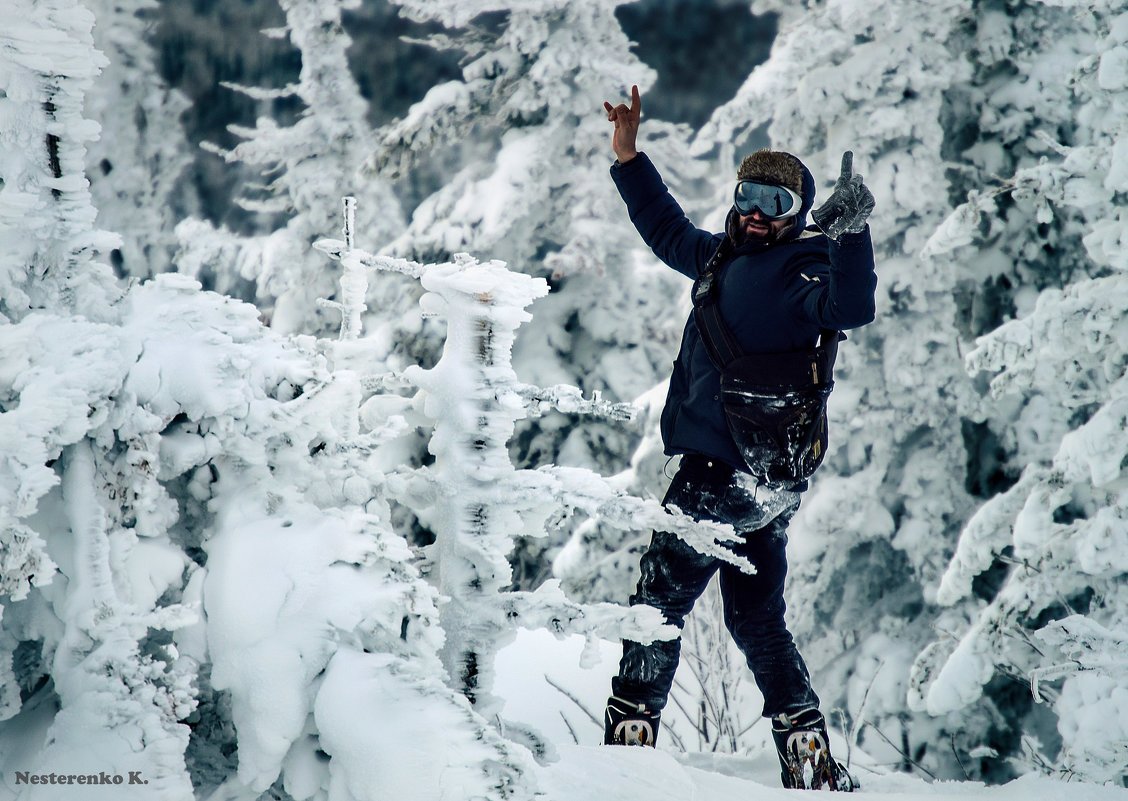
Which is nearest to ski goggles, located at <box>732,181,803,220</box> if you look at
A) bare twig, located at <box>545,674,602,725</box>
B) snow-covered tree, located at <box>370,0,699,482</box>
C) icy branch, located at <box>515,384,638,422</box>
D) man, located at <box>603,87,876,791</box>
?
man, located at <box>603,87,876,791</box>

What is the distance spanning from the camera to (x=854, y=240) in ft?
11.5

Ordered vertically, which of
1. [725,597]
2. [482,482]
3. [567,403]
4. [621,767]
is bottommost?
[621,767]

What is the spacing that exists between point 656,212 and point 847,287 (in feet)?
4.52

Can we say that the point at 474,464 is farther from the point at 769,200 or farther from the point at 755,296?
the point at 769,200

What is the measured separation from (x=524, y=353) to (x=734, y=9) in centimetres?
3023

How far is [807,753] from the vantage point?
14.2ft

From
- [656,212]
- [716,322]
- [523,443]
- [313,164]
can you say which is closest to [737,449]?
[716,322]

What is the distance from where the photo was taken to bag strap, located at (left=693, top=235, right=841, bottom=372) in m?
4.15

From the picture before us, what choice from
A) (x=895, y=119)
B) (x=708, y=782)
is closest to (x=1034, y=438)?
(x=895, y=119)

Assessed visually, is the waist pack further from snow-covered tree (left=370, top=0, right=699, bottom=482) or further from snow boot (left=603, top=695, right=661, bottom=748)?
snow-covered tree (left=370, top=0, right=699, bottom=482)

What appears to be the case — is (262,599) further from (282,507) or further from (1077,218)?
(1077,218)

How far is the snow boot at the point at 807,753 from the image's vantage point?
432cm

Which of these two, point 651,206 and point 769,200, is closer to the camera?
point 769,200

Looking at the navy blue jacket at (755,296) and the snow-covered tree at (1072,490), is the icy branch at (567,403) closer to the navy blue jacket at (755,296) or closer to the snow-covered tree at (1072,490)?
the navy blue jacket at (755,296)
